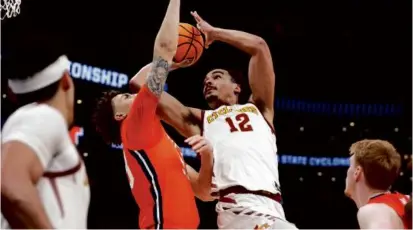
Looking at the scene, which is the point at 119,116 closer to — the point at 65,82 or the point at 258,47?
the point at 258,47

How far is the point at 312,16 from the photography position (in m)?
18.6

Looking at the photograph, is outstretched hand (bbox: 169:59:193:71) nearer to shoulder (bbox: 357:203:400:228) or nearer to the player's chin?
the player's chin

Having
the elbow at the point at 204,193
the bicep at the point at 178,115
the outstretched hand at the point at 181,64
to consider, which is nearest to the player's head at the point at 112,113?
the bicep at the point at 178,115

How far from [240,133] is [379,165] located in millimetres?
913

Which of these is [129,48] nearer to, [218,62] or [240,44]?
[218,62]

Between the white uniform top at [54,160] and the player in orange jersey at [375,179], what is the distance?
1.67 metres

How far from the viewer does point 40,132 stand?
222cm

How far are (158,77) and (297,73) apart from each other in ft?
57.7

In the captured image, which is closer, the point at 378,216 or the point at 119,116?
the point at 378,216

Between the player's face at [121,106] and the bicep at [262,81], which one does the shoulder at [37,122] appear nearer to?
the player's face at [121,106]

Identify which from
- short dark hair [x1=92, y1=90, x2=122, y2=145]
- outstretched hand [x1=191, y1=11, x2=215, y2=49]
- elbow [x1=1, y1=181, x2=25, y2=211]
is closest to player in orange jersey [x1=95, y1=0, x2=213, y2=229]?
short dark hair [x1=92, y1=90, x2=122, y2=145]

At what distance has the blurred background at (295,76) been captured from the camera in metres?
14.6

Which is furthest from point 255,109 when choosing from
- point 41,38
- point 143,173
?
point 41,38

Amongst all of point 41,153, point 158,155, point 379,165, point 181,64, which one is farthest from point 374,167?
point 41,153
